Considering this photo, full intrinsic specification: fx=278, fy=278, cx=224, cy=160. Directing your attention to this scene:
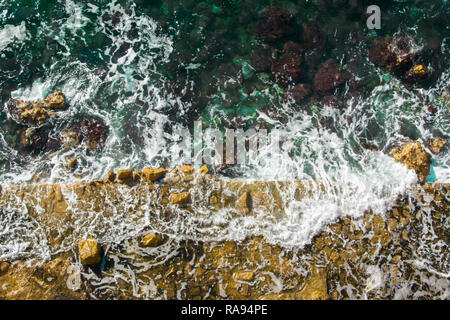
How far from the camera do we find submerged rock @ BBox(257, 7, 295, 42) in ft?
27.1

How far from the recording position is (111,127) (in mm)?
7492

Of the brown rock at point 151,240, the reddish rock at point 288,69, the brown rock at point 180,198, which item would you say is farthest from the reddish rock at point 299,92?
the brown rock at point 151,240

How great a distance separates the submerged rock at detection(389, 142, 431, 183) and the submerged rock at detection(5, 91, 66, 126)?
8.86 metres

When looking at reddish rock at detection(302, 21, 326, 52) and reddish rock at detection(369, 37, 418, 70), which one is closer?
reddish rock at detection(369, 37, 418, 70)

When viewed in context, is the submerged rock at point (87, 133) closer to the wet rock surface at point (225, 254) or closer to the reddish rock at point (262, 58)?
the wet rock surface at point (225, 254)

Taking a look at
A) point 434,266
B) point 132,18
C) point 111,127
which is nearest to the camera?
point 434,266

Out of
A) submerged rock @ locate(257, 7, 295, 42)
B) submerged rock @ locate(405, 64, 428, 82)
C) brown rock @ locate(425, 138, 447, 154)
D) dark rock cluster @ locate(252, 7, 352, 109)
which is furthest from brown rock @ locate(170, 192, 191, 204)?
submerged rock @ locate(405, 64, 428, 82)

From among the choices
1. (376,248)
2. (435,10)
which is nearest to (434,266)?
(376,248)

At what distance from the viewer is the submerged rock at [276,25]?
27.1ft

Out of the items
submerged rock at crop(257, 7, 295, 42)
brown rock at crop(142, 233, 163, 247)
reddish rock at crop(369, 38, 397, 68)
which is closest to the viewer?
brown rock at crop(142, 233, 163, 247)

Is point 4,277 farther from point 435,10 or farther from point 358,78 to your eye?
point 435,10

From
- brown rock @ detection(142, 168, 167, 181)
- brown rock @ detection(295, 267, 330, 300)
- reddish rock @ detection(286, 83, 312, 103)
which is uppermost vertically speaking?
reddish rock @ detection(286, 83, 312, 103)

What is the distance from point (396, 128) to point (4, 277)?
9721 mm

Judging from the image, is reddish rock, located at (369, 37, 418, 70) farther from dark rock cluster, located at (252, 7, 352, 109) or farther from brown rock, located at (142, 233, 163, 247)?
brown rock, located at (142, 233, 163, 247)
